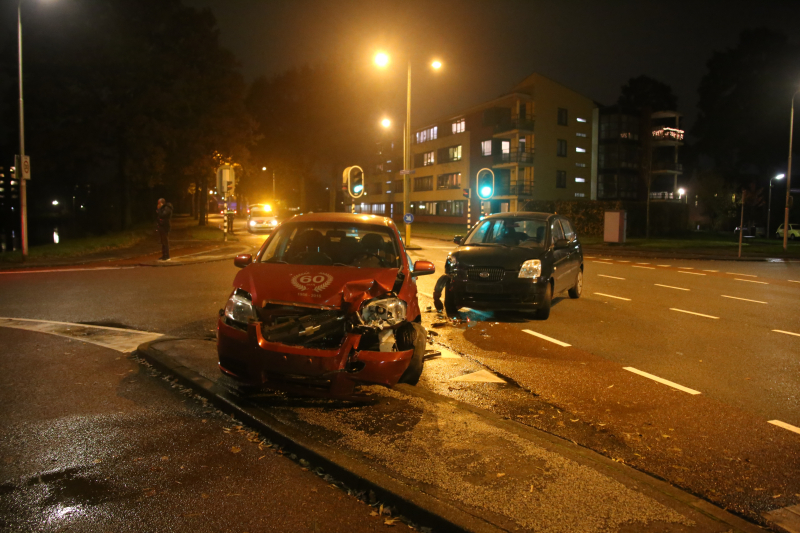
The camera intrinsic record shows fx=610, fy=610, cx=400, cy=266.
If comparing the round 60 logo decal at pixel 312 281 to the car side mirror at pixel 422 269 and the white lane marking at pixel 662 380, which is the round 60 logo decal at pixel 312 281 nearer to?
the car side mirror at pixel 422 269

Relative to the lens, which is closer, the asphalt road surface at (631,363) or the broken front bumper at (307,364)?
the asphalt road surface at (631,363)

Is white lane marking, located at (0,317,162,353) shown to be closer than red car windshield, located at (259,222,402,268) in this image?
No

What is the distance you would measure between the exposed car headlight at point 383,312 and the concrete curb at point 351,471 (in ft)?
3.81

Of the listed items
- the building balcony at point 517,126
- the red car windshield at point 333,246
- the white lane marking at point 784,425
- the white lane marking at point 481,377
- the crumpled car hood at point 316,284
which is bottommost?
the white lane marking at point 784,425

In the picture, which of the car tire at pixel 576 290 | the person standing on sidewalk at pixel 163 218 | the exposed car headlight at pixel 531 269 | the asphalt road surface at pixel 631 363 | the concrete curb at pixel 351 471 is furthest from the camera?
the person standing on sidewalk at pixel 163 218

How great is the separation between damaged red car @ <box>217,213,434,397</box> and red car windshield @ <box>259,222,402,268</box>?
1.47ft

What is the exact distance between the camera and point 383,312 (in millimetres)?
5445

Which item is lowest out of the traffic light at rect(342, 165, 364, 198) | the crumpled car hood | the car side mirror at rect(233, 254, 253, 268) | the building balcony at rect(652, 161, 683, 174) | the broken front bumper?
the broken front bumper

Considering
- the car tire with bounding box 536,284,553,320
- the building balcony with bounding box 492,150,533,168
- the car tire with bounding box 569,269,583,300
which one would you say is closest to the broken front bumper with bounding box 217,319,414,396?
the car tire with bounding box 536,284,553,320

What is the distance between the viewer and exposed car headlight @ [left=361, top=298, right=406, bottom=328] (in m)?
5.34

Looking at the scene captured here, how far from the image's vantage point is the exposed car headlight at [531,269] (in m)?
9.78

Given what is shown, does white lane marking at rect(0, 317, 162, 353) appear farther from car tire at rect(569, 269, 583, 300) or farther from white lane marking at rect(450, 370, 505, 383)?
car tire at rect(569, 269, 583, 300)

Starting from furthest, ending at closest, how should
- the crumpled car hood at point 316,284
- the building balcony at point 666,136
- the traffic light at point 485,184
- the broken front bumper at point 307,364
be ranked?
1. the building balcony at point 666,136
2. the traffic light at point 485,184
3. the crumpled car hood at point 316,284
4. the broken front bumper at point 307,364

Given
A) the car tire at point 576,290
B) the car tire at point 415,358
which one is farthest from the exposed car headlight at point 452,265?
the car tire at point 415,358
